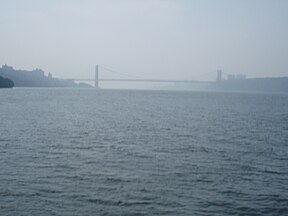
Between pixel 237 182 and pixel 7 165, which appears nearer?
pixel 237 182

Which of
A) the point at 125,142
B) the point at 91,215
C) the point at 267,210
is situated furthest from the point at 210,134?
the point at 91,215

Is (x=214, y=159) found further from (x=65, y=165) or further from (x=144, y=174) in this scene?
(x=65, y=165)

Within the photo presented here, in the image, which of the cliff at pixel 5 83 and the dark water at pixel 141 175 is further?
the cliff at pixel 5 83

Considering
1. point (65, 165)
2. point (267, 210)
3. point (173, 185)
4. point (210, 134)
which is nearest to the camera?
point (267, 210)

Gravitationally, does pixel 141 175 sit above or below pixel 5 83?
below

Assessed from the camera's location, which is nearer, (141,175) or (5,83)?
(141,175)

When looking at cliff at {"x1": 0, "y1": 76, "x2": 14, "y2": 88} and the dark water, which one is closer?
the dark water

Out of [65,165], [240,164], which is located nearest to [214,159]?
[240,164]

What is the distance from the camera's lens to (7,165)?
17406 millimetres

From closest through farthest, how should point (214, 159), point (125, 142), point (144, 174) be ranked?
point (144, 174), point (214, 159), point (125, 142)

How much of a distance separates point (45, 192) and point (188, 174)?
580 cm

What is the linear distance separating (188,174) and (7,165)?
294 inches

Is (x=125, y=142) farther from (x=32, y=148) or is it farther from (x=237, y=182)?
(x=237, y=182)

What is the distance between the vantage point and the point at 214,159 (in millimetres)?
19969
